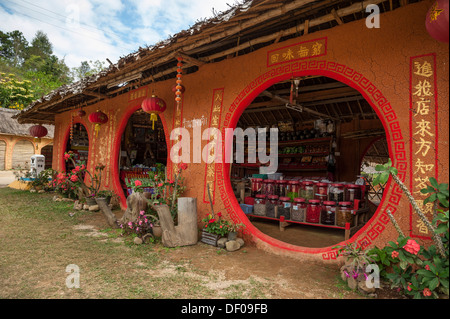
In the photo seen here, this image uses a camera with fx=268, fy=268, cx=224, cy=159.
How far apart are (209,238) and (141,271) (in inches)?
50.8

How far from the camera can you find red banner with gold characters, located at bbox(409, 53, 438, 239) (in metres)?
2.74

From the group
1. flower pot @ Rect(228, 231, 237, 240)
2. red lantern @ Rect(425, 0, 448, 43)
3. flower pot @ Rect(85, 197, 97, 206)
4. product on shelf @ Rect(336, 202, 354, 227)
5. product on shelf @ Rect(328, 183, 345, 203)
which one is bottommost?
flower pot @ Rect(228, 231, 237, 240)

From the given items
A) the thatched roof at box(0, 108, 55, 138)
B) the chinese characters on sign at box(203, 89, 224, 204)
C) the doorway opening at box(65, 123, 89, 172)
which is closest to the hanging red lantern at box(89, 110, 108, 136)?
the chinese characters on sign at box(203, 89, 224, 204)

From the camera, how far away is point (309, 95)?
22.2ft

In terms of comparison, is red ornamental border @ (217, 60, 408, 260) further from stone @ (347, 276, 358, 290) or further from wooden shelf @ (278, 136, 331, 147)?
wooden shelf @ (278, 136, 331, 147)

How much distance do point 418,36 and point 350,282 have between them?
269 centimetres

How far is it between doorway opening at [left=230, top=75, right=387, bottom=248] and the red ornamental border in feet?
3.25

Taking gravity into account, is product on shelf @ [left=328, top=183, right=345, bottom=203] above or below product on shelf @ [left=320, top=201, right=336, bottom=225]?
above

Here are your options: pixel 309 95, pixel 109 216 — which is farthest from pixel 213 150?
pixel 309 95

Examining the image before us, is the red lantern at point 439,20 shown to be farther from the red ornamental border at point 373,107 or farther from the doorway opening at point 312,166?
the doorway opening at point 312,166

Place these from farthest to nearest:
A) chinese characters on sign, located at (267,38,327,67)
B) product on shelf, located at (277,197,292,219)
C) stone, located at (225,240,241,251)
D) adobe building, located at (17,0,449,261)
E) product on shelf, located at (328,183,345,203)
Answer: product on shelf, located at (277,197,292,219), product on shelf, located at (328,183,345,203), stone, located at (225,240,241,251), chinese characters on sign, located at (267,38,327,67), adobe building, located at (17,0,449,261)

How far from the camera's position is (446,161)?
265 cm

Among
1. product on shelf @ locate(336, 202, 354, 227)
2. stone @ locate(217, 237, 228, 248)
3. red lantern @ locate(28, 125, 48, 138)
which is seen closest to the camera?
stone @ locate(217, 237, 228, 248)
